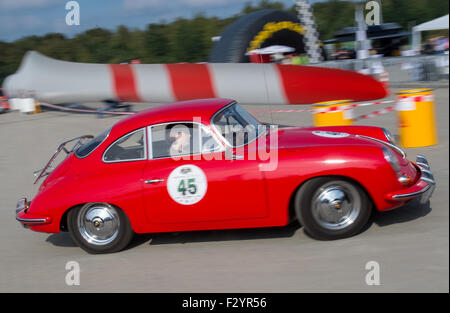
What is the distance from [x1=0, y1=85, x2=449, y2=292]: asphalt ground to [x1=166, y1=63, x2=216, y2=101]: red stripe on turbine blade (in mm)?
6621

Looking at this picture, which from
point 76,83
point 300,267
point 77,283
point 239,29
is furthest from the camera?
point 239,29

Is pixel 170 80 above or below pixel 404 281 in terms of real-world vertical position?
above

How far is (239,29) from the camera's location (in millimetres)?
17953

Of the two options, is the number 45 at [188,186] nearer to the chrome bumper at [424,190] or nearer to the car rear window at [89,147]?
the car rear window at [89,147]

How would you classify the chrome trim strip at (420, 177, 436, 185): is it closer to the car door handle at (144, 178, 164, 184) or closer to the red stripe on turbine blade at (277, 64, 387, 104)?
the car door handle at (144, 178, 164, 184)

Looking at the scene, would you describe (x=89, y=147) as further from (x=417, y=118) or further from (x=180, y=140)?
(x=417, y=118)

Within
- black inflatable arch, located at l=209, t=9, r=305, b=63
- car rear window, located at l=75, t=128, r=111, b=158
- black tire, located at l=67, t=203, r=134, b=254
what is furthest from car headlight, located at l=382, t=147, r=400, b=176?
black inflatable arch, located at l=209, t=9, r=305, b=63

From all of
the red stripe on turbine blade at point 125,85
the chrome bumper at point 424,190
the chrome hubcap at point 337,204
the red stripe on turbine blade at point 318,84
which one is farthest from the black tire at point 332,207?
the red stripe on turbine blade at point 125,85

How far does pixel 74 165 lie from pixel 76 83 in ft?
29.0

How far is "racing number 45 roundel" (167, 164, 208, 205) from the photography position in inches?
189

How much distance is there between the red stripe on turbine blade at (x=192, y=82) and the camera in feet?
40.6

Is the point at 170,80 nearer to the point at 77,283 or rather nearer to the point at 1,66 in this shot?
the point at 77,283

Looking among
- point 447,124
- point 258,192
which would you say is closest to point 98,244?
point 258,192
